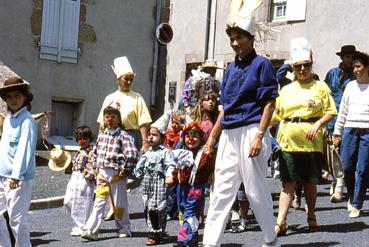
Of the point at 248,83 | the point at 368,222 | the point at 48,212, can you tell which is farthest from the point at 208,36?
the point at 248,83

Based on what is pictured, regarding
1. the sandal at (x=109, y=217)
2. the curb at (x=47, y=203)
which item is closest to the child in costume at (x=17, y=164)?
the sandal at (x=109, y=217)

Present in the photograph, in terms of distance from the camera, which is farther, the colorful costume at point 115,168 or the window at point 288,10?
the window at point 288,10

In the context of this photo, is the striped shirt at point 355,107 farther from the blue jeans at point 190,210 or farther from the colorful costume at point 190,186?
the blue jeans at point 190,210

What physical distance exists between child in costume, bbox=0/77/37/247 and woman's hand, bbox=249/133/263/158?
182 cm

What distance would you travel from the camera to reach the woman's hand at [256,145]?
19.0 ft

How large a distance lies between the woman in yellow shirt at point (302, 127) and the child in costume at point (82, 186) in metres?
2.03

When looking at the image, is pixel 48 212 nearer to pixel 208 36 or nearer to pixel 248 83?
pixel 248 83

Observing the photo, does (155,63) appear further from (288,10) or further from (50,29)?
(288,10)

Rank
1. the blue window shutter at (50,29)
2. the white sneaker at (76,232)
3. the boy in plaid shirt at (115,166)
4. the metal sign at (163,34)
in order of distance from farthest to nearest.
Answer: the metal sign at (163,34)
the blue window shutter at (50,29)
the white sneaker at (76,232)
the boy in plaid shirt at (115,166)

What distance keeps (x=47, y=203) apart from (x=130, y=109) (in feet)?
6.34

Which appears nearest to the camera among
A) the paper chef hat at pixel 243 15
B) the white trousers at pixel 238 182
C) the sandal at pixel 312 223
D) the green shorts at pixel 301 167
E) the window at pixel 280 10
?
the white trousers at pixel 238 182

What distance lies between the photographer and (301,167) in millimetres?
7109

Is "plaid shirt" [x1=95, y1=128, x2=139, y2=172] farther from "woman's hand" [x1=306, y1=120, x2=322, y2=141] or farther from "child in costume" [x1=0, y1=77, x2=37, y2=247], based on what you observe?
"woman's hand" [x1=306, y1=120, x2=322, y2=141]

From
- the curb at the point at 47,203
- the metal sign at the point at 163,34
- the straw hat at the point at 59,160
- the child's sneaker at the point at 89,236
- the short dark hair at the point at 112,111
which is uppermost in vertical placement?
the metal sign at the point at 163,34
